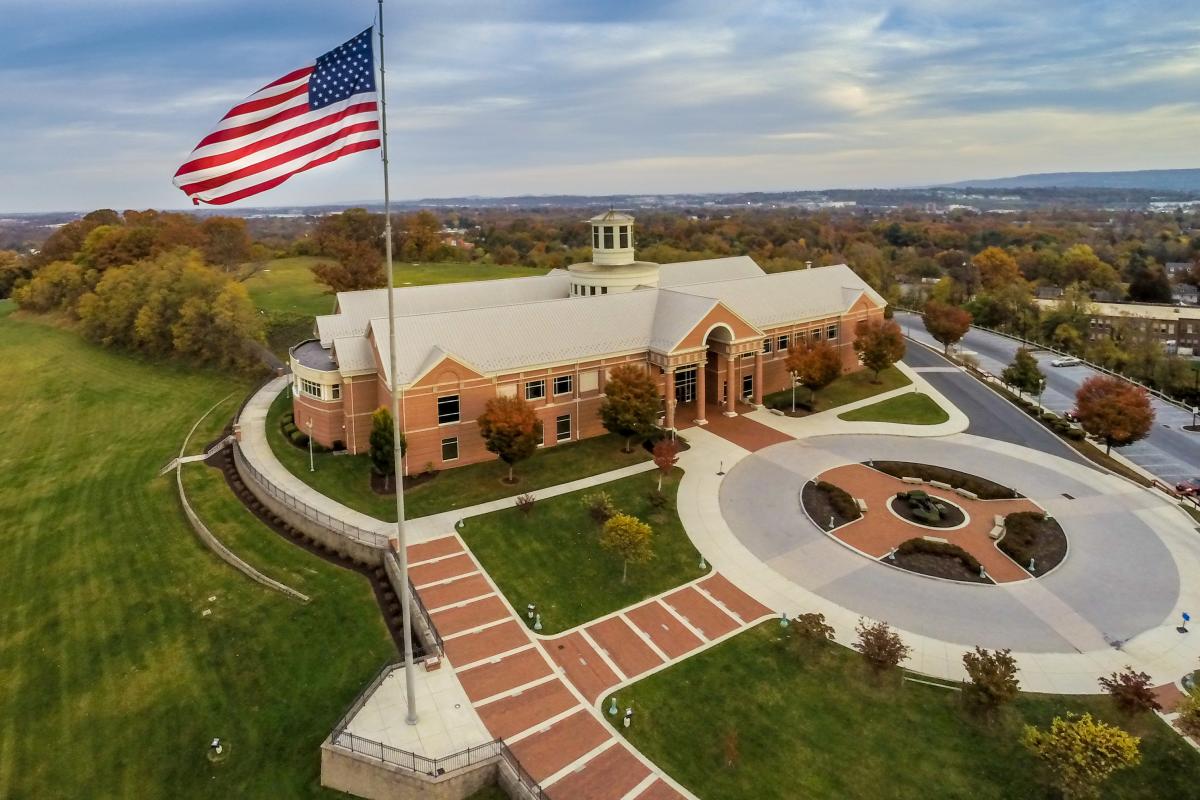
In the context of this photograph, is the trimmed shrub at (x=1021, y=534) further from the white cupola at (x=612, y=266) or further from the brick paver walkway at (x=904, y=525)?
the white cupola at (x=612, y=266)

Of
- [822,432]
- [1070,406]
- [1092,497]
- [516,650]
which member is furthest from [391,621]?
[1070,406]

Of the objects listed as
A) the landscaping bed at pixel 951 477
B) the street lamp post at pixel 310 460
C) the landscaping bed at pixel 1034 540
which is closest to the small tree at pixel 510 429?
the street lamp post at pixel 310 460

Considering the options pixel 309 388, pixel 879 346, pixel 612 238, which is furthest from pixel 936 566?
pixel 309 388

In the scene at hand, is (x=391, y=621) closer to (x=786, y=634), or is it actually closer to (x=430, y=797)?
(x=430, y=797)

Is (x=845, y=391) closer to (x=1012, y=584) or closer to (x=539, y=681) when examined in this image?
(x=1012, y=584)

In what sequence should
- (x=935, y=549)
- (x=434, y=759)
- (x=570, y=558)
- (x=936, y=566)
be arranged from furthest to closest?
(x=570, y=558), (x=935, y=549), (x=936, y=566), (x=434, y=759)

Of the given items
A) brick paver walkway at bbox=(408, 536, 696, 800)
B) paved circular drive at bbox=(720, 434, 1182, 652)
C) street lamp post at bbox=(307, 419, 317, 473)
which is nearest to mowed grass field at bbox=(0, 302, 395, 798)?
brick paver walkway at bbox=(408, 536, 696, 800)
